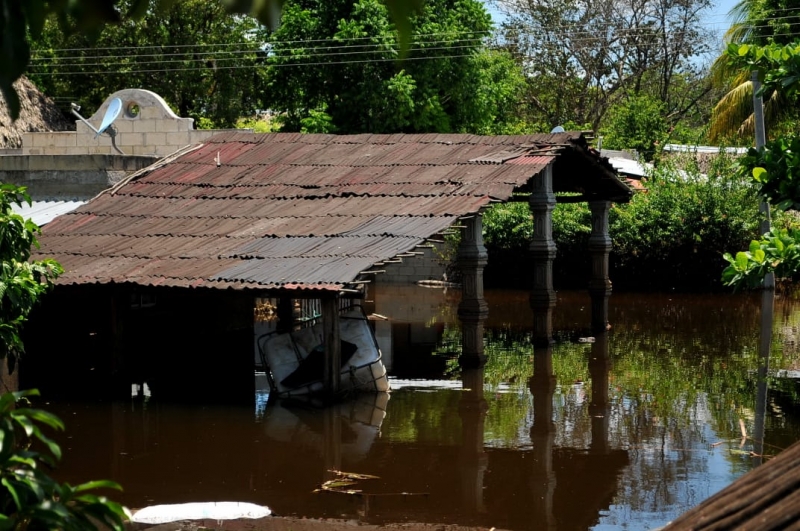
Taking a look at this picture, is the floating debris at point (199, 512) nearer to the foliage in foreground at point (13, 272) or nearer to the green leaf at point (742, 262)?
the foliage in foreground at point (13, 272)

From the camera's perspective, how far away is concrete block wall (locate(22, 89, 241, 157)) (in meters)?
23.4

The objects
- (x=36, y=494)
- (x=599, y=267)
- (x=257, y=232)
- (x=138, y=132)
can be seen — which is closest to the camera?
(x=36, y=494)

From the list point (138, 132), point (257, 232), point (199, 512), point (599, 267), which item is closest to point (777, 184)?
point (199, 512)

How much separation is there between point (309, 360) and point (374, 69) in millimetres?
15652

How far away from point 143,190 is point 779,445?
10.9 metres

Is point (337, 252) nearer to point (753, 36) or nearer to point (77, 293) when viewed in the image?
point (77, 293)

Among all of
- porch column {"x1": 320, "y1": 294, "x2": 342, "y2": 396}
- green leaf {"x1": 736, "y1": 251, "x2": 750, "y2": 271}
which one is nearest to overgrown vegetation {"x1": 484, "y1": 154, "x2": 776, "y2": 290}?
porch column {"x1": 320, "y1": 294, "x2": 342, "y2": 396}

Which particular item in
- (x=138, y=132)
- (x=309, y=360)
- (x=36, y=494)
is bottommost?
(x=309, y=360)

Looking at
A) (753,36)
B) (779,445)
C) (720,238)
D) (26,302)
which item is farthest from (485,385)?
(753,36)

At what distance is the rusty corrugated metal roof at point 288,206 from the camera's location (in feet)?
47.0

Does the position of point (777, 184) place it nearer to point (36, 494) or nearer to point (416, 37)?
point (36, 494)

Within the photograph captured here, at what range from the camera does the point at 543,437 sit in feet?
41.2

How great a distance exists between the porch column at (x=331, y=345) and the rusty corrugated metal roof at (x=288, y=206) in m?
0.53

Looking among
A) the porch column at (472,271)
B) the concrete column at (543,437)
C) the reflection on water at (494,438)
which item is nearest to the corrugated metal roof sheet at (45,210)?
the reflection on water at (494,438)
